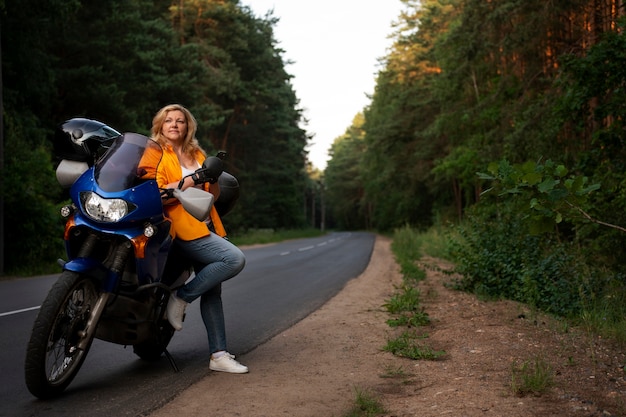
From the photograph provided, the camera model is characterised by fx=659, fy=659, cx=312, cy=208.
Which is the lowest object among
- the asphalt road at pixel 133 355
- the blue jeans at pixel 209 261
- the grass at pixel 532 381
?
the asphalt road at pixel 133 355

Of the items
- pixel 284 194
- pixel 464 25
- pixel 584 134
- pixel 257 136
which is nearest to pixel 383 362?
pixel 584 134

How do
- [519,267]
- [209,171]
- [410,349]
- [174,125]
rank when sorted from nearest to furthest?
1. [209,171]
2. [174,125]
3. [410,349]
4. [519,267]

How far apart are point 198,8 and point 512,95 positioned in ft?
79.4

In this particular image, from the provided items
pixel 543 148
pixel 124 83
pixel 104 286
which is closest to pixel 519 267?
pixel 543 148

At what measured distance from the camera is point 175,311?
5031mm

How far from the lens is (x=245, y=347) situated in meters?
6.49

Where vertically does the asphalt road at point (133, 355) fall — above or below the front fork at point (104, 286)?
below

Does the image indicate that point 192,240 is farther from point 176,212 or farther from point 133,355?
point 133,355

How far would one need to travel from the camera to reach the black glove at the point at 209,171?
4.67 metres

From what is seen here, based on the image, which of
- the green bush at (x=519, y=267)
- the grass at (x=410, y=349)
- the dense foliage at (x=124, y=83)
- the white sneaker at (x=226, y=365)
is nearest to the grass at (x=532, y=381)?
the grass at (x=410, y=349)

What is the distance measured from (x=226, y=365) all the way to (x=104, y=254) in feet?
4.58

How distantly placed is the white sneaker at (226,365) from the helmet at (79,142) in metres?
1.84

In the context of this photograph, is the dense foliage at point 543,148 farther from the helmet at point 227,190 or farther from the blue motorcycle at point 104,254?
the blue motorcycle at point 104,254

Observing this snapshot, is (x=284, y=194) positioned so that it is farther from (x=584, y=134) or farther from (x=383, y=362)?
(x=383, y=362)
